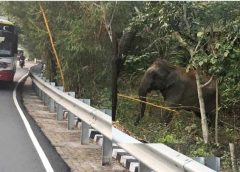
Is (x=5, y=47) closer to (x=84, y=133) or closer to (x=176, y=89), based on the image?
(x=84, y=133)

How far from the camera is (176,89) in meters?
4.76

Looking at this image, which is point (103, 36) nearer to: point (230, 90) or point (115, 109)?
point (115, 109)

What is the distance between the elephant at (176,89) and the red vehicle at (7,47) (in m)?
16.2

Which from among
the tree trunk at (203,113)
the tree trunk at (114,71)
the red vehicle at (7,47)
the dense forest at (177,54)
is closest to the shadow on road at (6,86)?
the red vehicle at (7,47)

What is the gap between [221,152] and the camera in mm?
2984

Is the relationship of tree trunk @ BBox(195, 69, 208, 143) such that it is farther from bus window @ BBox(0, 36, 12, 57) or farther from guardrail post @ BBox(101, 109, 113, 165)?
bus window @ BBox(0, 36, 12, 57)

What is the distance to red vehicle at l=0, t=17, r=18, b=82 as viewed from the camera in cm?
2027

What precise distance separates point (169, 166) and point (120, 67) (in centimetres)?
75

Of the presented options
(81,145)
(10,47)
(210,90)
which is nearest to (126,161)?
(81,145)

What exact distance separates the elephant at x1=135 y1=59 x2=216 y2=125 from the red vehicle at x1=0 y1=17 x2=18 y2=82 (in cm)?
1619

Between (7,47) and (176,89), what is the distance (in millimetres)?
16516

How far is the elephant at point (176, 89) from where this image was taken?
3.06 metres

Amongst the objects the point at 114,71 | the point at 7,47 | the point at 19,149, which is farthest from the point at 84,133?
the point at 7,47

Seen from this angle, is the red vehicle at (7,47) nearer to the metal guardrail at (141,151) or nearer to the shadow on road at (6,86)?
the shadow on road at (6,86)
